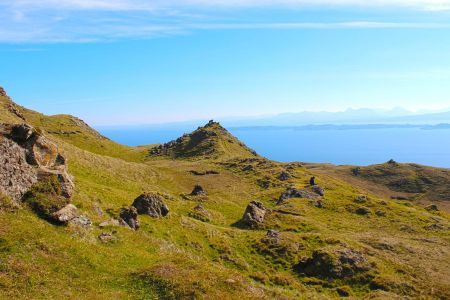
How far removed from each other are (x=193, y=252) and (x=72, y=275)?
22062 millimetres

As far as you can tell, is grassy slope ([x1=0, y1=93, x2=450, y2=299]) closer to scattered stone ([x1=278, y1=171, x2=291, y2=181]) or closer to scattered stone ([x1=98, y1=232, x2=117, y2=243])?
scattered stone ([x1=98, y1=232, x2=117, y2=243])

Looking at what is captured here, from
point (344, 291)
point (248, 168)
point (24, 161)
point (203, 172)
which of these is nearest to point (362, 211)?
point (344, 291)

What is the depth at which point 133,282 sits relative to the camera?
28.0 metres

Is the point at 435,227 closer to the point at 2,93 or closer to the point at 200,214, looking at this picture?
the point at 200,214

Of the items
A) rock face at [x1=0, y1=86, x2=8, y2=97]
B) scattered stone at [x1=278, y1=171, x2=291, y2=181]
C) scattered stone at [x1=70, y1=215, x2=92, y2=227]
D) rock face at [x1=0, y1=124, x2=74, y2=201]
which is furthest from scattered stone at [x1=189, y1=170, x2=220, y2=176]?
scattered stone at [x1=70, y1=215, x2=92, y2=227]

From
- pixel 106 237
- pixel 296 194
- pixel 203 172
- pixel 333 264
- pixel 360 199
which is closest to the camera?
pixel 106 237

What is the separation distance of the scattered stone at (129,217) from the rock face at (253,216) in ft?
92.9

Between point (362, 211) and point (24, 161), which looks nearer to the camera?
point (24, 161)

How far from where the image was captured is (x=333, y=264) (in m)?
50.3

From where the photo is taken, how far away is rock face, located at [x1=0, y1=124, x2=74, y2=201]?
108ft

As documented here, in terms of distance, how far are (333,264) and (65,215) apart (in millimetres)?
33242

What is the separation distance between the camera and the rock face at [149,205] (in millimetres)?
51500

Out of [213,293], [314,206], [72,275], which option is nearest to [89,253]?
[72,275]

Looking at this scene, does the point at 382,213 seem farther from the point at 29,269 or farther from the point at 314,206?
the point at 29,269
